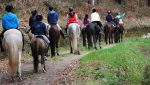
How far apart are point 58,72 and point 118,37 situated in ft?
57.5

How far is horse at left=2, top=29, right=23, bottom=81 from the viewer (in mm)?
14273

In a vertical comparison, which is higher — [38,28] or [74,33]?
[38,28]

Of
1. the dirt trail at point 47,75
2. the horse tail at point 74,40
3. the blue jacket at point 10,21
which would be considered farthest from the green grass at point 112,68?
the horse tail at point 74,40

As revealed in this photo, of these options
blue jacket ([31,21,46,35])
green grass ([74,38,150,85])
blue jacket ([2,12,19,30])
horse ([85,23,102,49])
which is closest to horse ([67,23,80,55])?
horse ([85,23,102,49])

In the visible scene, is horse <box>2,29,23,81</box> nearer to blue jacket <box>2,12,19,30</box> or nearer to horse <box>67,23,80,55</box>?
blue jacket <box>2,12,19,30</box>

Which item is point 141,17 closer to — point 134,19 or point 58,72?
point 134,19

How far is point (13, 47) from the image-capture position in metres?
14.3

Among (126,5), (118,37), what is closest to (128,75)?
(118,37)

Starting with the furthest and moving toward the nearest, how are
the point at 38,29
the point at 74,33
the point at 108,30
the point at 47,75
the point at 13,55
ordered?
the point at 108,30, the point at 74,33, the point at 38,29, the point at 47,75, the point at 13,55

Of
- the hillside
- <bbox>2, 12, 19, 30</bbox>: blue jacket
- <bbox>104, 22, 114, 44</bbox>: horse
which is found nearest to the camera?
<bbox>2, 12, 19, 30</bbox>: blue jacket

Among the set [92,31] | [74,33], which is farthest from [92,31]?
[74,33]

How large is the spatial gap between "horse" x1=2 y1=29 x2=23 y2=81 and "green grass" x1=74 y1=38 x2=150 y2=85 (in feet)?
6.57

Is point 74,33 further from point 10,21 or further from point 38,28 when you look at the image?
point 10,21

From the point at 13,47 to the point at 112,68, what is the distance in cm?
346
